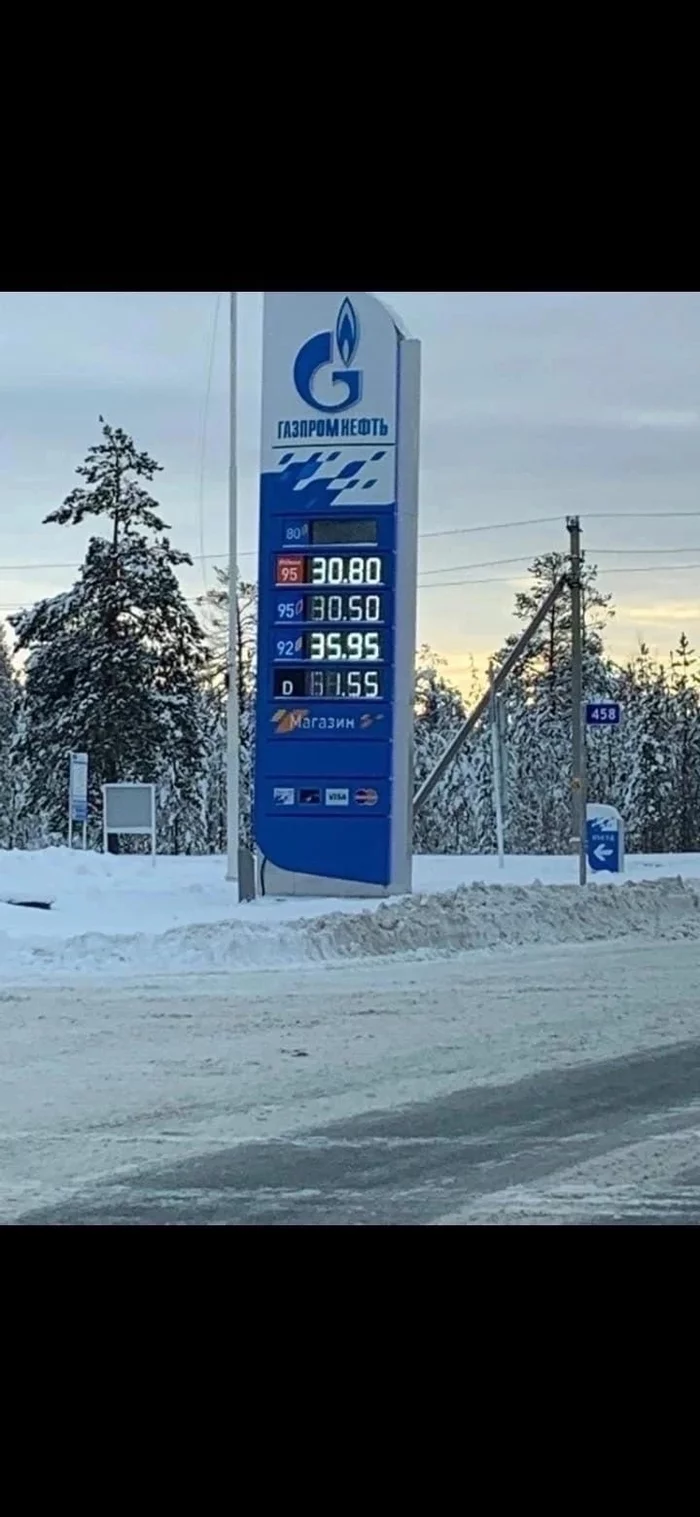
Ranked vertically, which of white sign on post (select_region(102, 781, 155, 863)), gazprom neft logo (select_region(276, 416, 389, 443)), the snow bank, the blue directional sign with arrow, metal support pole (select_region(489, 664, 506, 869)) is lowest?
the snow bank

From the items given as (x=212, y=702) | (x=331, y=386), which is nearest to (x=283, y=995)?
(x=331, y=386)

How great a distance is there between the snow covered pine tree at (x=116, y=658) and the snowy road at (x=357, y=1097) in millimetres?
3398

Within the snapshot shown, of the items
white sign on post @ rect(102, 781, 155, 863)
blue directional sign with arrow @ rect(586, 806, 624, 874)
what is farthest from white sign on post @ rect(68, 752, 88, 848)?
blue directional sign with arrow @ rect(586, 806, 624, 874)

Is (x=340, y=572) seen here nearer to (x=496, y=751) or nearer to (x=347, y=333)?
(x=347, y=333)

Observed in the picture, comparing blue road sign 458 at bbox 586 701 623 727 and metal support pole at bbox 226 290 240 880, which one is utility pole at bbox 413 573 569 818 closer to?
blue road sign 458 at bbox 586 701 623 727

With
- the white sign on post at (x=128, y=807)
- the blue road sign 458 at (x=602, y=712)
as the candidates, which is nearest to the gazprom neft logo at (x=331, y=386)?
the blue road sign 458 at (x=602, y=712)

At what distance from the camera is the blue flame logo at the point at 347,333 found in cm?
1109

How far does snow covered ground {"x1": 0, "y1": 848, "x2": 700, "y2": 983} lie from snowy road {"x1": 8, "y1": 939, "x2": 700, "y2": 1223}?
406mm

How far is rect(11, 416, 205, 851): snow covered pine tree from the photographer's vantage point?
1244cm

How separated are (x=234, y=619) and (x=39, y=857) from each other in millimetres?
1922

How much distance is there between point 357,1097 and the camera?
279 inches

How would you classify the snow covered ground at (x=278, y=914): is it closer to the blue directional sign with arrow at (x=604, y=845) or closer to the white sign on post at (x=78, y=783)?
the blue directional sign with arrow at (x=604, y=845)
